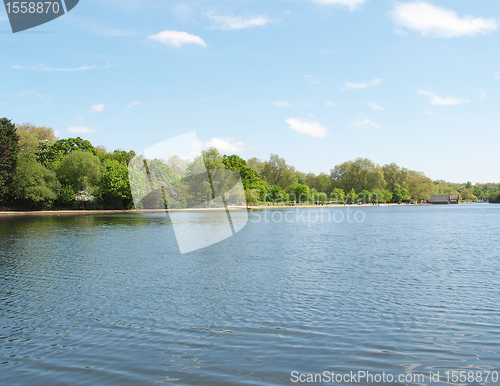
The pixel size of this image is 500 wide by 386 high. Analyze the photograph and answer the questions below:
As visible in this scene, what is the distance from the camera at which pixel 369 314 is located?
1124 centimetres

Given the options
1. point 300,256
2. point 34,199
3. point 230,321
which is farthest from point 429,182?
point 230,321

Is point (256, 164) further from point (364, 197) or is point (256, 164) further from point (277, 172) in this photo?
point (364, 197)

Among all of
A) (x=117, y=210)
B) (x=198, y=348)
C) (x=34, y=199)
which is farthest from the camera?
(x=117, y=210)

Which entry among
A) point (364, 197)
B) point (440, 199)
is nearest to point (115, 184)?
point (364, 197)

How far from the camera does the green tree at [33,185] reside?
6781cm

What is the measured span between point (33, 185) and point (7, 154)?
23.0 ft

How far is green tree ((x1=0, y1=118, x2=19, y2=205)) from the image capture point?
64125 mm

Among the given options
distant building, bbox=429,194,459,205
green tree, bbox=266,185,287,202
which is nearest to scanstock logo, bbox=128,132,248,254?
green tree, bbox=266,185,287,202

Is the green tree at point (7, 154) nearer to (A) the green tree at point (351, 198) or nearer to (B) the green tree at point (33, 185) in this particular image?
(B) the green tree at point (33, 185)

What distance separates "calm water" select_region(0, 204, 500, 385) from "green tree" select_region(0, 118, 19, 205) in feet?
169

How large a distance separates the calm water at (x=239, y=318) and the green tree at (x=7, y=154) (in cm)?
5143

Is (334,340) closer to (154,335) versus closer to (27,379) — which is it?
(154,335)

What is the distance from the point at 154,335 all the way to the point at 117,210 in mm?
79261

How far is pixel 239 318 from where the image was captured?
35.9 feet
